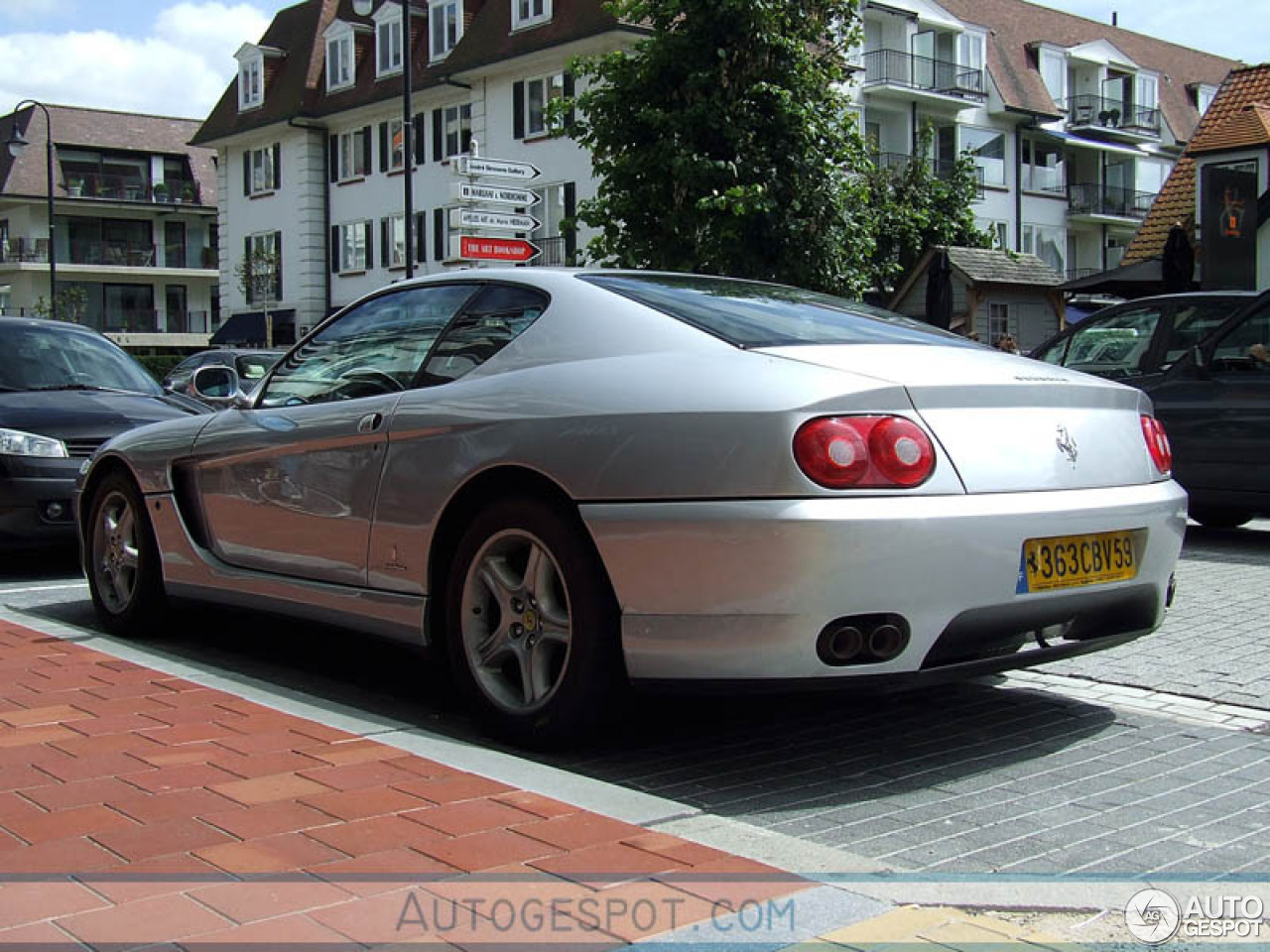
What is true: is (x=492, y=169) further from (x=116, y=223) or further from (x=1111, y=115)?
(x=116, y=223)

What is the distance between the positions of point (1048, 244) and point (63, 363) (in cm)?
4493

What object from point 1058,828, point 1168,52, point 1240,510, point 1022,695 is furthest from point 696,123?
point 1168,52

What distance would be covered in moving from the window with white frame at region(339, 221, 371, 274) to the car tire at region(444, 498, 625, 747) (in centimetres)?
4281

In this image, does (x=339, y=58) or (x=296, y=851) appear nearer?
(x=296, y=851)

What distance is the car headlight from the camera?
8.10 meters

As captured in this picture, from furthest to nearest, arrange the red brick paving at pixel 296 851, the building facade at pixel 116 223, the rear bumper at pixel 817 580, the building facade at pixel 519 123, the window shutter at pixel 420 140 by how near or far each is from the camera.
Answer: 1. the building facade at pixel 116 223
2. the window shutter at pixel 420 140
3. the building facade at pixel 519 123
4. the rear bumper at pixel 817 580
5. the red brick paving at pixel 296 851

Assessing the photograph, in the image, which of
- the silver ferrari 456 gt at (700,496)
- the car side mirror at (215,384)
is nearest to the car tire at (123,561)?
the car side mirror at (215,384)

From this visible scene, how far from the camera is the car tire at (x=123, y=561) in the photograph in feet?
19.7

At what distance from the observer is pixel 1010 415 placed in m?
3.99

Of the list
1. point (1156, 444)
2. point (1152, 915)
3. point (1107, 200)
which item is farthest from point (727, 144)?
point (1107, 200)

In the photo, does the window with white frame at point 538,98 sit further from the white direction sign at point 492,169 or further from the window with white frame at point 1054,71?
the white direction sign at point 492,169

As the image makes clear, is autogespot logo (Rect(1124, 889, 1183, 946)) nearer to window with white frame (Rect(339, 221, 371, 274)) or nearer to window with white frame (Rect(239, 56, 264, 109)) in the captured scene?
window with white frame (Rect(339, 221, 371, 274))

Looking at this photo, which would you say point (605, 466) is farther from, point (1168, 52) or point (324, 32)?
point (1168, 52)

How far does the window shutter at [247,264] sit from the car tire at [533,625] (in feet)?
150
